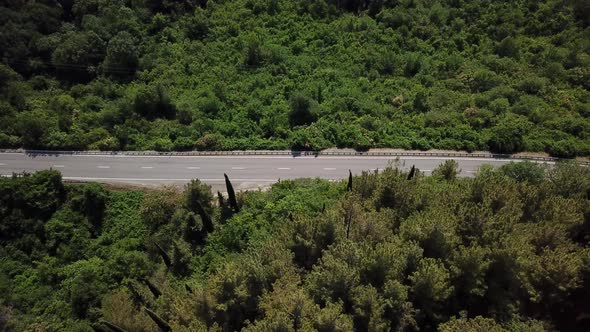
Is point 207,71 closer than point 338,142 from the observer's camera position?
No

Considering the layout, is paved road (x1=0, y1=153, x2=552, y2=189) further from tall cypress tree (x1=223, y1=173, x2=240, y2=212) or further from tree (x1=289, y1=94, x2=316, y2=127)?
tree (x1=289, y1=94, x2=316, y2=127)

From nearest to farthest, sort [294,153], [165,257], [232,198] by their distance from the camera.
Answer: [165,257], [232,198], [294,153]

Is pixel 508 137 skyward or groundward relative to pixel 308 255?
skyward

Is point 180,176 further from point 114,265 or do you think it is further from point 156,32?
point 156,32

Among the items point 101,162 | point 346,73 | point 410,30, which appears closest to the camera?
point 101,162

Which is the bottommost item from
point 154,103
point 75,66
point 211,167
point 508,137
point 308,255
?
point 308,255

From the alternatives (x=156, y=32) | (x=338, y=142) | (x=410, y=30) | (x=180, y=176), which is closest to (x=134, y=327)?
(x=180, y=176)

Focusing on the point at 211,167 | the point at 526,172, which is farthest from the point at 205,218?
the point at 526,172

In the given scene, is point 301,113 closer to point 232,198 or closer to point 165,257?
point 232,198
